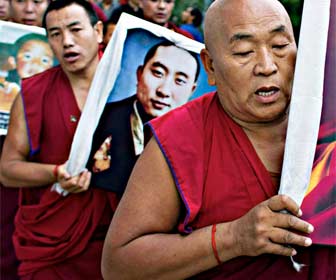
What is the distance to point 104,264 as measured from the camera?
2529mm

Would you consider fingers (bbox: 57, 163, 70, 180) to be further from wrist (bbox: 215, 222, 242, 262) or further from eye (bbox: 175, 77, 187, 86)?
wrist (bbox: 215, 222, 242, 262)

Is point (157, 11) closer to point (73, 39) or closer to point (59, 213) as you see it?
point (73, 39)

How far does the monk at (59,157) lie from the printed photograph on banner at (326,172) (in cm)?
184

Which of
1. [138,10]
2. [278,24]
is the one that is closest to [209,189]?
[278,24]

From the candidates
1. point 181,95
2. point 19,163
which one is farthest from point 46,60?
point 181,95

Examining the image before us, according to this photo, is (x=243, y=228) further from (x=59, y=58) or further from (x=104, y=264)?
(x=59, y=58)

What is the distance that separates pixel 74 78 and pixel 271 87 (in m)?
1.95

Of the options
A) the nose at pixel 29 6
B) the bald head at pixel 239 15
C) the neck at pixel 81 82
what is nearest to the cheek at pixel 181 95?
the neck at pixel 81 82

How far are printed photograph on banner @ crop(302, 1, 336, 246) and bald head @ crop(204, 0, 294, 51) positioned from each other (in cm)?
19

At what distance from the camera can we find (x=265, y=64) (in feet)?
7.71

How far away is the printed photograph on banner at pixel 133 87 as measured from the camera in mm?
3734

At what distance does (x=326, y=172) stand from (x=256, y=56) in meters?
0.43

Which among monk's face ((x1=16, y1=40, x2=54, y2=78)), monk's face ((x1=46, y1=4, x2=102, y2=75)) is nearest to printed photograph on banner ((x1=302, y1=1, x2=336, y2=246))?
monk's face ((x1=46, y1=4, x2=102, y2=75))

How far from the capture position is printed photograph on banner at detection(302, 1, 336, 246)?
7.39 feet
